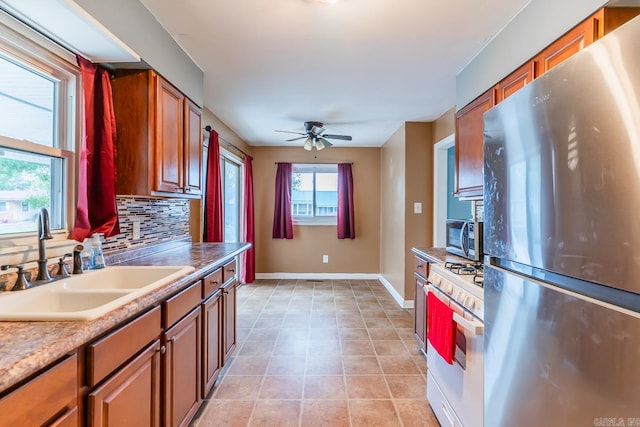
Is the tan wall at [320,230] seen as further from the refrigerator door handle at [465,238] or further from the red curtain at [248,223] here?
the refrigerator door handle at [465,238]

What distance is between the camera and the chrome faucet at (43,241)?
125cm

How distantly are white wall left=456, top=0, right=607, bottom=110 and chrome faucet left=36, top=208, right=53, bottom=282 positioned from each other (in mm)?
2425

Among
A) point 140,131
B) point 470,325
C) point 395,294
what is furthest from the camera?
point 395,294

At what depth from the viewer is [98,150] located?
65.7 inches

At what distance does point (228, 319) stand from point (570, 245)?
2.17m

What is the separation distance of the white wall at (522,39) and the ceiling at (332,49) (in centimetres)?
7

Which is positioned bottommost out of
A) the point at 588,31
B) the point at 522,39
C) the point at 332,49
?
the point at 588,31

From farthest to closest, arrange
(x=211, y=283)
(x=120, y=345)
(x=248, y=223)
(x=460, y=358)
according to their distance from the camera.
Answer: (x=248, y=223), (x=211, y=283), (x=460, y=358), (x=120, y=345)

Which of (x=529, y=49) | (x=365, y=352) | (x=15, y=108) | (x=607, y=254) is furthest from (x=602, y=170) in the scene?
(x=365, y=352)

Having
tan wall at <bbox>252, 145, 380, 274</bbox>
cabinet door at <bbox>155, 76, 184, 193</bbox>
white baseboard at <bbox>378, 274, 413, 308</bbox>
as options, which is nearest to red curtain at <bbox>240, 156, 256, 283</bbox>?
tan wall at <bbox>252, 145, 380, 274</bbox>

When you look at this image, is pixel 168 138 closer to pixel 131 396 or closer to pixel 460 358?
pixel 131 396

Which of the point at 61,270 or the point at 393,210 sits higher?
the point at 393,210

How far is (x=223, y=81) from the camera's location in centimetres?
272

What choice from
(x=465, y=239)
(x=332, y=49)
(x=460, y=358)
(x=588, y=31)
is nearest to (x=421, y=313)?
(x=465, y=239)
